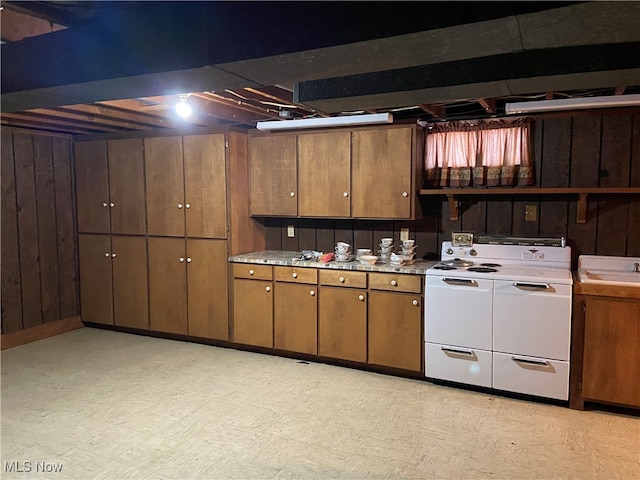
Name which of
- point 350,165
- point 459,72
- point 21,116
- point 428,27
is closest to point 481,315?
point 350,165

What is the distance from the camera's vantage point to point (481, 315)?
3471 millimetres

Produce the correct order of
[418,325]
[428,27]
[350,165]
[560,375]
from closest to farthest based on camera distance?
[428,27] < [560,375] < [418,325] < [350,165]

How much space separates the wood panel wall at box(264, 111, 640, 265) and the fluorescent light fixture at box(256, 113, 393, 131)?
85 centimetres

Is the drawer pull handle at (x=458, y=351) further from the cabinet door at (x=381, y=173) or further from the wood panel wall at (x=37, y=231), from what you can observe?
the wood panel wall at (x=37, y=231)

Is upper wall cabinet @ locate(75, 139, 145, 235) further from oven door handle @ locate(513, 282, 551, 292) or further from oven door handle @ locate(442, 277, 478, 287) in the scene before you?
oven door handle @ locate(513, 282, 551, 292)

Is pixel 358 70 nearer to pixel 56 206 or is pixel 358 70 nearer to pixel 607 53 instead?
pixel 607 53

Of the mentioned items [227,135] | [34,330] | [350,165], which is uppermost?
[227,135]

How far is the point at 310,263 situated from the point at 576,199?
2.17 metres

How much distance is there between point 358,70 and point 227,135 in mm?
2916

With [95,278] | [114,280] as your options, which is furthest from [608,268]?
[95,278]

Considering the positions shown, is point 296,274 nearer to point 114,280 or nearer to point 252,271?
point 252,271

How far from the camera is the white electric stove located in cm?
326

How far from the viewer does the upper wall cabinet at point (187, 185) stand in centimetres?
449

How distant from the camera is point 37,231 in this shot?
4926 mm
